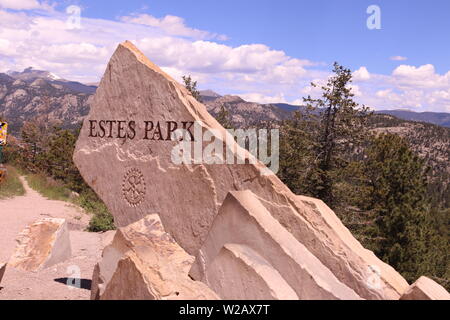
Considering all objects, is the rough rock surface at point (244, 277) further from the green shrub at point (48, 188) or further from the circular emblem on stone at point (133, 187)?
the green shrub at point (48, 188)

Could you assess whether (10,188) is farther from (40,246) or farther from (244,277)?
(244,277)

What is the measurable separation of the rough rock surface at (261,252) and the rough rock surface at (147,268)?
0.26 m

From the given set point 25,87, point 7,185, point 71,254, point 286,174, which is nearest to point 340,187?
point 286,174

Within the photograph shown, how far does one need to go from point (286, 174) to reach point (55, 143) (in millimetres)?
14873

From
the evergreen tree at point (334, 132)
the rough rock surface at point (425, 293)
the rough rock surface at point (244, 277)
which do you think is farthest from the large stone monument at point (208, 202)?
the evergreen tree at point (334, 132)

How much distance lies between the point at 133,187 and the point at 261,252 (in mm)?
2383

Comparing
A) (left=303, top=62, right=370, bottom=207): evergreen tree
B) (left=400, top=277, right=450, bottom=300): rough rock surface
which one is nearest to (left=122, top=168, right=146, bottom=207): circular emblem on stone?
(left=400, top=277, right=450, bottom=300): rough rock surface

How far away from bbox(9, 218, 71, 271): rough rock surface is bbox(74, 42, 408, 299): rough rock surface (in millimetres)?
2673

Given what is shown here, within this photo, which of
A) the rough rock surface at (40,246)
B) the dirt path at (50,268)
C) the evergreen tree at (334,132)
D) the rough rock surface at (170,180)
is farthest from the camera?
the evergreen tree at (334,132)

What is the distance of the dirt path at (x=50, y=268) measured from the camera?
7.10 metres

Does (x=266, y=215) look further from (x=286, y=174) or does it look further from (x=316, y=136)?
(x=286, y=174)

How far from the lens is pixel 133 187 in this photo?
5953 mm

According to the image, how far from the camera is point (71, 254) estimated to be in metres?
9.70

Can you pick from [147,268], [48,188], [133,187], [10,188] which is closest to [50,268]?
[133,187]
